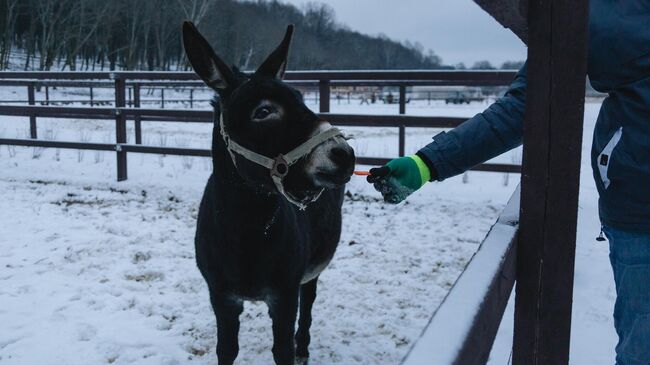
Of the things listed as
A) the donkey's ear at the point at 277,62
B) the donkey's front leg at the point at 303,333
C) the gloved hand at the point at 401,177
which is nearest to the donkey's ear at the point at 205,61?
the donkey's ear at the point at 277,62

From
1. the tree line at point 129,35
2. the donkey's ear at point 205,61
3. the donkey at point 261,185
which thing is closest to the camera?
the donkey at point 261,185

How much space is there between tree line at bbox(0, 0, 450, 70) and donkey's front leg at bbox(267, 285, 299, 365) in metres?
40.7

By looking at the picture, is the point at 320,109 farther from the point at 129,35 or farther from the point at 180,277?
the point at 129,35

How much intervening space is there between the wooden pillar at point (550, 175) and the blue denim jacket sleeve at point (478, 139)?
204 millimetres

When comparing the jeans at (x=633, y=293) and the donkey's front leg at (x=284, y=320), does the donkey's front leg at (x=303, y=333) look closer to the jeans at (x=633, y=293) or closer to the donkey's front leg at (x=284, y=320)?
the donkey's front leg at (x=284, y=320)

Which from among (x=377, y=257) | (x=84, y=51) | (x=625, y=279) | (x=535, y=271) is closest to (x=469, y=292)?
(x=535, y=271)

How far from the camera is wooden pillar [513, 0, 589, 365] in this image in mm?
1292

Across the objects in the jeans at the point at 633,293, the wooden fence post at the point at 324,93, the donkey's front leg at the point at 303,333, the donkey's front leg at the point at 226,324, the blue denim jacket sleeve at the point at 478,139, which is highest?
the wooden fence post at the point at 324,93

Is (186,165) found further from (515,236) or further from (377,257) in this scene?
(515,236)

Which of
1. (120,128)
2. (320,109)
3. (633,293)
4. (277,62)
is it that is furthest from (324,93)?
(633,293)

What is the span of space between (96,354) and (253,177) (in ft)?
5.63

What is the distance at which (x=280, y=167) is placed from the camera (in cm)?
199

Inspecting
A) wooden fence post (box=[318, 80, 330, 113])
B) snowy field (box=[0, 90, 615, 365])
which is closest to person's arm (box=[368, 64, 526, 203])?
snowy field (box=[0, 90, 615, 365])

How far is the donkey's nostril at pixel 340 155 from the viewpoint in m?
1.83
